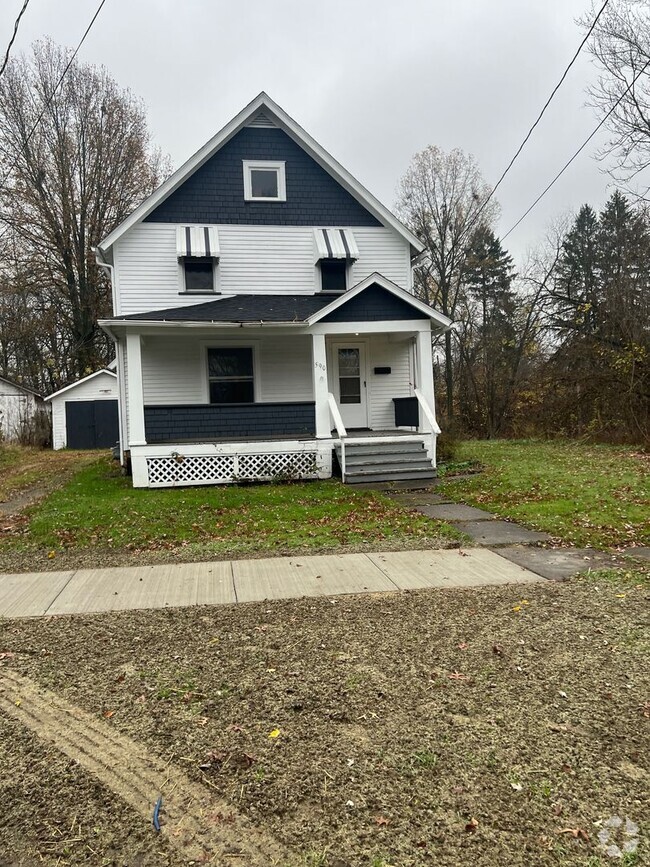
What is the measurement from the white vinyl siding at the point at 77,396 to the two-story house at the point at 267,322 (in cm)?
1043

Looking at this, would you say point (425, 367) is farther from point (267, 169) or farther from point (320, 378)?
point (267, 169)

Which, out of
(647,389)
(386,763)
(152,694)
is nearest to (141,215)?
(152,694)

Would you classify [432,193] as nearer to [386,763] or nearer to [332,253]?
[332,253]

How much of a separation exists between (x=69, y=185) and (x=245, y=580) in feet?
99.7

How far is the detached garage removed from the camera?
2644cm

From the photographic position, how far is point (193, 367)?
1474cm

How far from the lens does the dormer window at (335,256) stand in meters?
15.0

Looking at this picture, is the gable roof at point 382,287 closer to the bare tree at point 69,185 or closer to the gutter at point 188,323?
the gutter at point 188,323

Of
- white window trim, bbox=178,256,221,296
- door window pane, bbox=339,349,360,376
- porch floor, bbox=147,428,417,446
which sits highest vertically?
white window trim, bbox=178,256,221,296

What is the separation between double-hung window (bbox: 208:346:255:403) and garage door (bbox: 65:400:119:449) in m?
13.9

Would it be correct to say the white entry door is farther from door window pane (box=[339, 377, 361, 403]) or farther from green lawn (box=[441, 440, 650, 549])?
green lawn (box=[441, 440, 650, 549])

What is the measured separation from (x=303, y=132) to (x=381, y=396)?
7135mm

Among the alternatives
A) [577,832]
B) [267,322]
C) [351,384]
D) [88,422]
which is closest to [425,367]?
[351,384]

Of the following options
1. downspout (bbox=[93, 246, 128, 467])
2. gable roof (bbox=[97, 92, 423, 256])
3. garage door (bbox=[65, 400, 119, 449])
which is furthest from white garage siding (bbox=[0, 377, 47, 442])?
gable roof (bbox=[97, 92, 423, 256])
